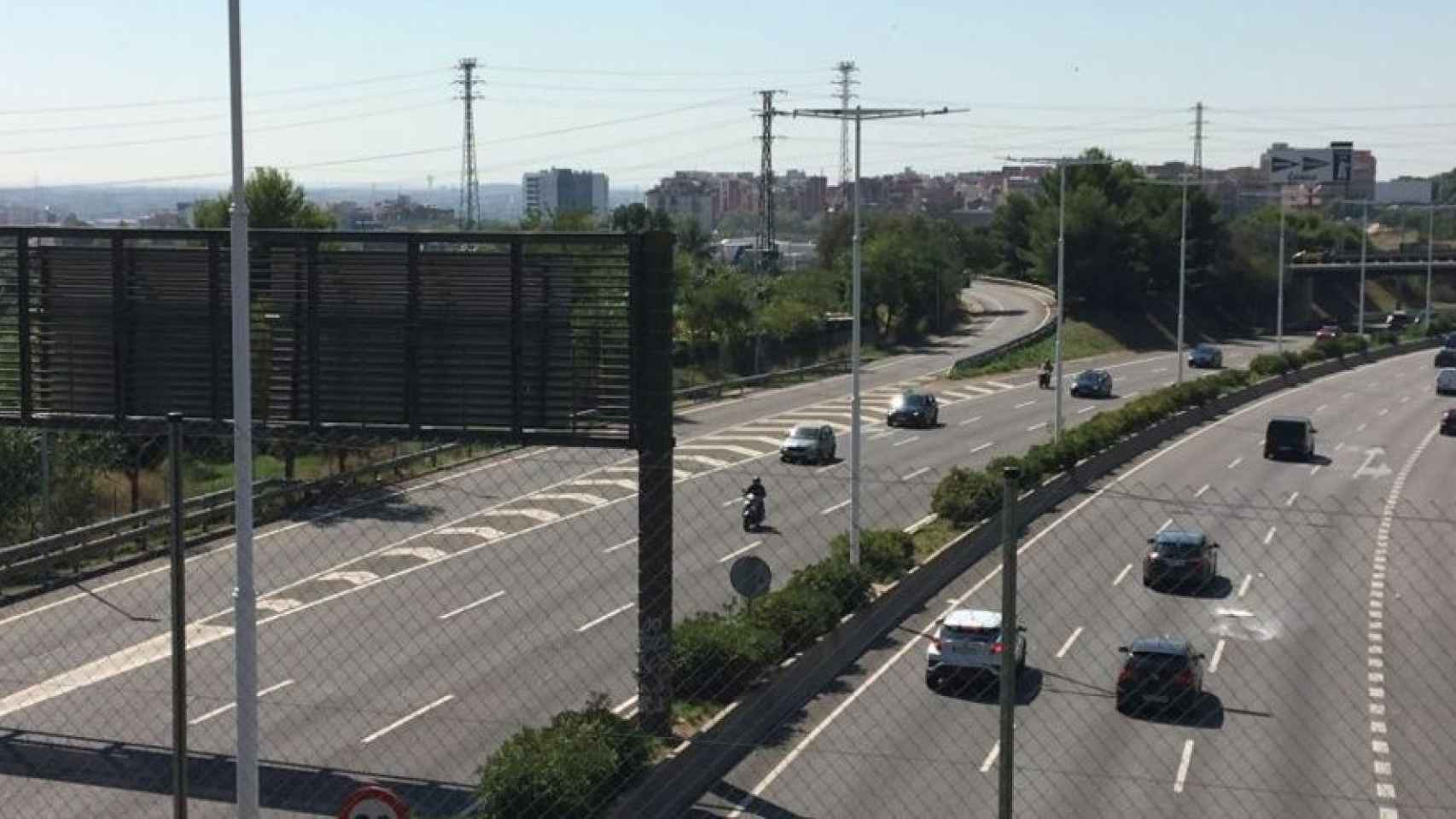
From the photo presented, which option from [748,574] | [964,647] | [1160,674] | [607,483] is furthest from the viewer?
[607,483]

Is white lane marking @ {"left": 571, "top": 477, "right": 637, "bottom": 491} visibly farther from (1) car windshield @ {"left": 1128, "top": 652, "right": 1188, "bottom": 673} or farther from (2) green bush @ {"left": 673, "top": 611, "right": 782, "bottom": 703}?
(2) green bush @ {"left": 673, "top": 611, "right": 782, "bottom": 703}

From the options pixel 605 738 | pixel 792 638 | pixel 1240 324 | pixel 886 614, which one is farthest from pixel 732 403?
pixel 1240 324

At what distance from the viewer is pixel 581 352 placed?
1680 centimetres

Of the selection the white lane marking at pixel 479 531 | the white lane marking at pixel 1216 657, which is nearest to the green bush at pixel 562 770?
the white lane marking at pixel 1216 657

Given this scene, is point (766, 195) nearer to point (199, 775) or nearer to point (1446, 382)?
point (1446, 382)

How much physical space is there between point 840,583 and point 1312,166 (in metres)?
103

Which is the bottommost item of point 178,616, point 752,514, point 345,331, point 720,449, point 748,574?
point 720,449

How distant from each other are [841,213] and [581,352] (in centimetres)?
8624

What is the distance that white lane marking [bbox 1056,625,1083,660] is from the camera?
21.5m

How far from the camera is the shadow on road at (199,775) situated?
15.3 metres

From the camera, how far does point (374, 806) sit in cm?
700

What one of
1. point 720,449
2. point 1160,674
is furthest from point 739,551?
point 720,449

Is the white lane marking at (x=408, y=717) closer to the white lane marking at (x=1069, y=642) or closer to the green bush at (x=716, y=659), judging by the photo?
the green bush at (x=716, y=659)

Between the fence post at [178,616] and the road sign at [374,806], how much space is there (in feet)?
3.71
